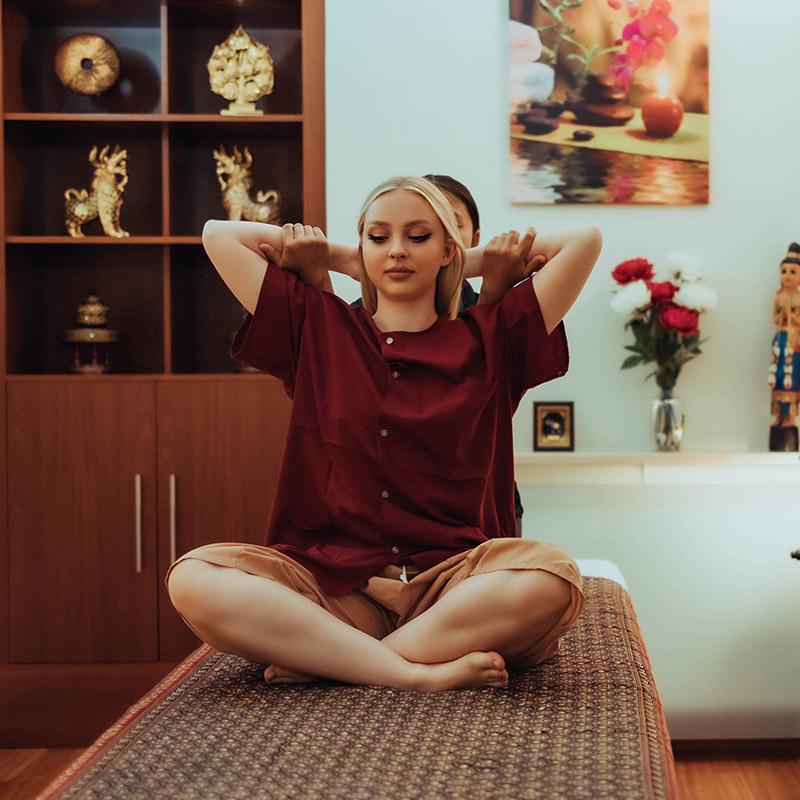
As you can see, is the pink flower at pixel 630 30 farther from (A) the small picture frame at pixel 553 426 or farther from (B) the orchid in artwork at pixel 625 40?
(A) the small picture frame at pixel 553 426

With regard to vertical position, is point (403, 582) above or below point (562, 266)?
below

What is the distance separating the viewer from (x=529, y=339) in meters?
1.76

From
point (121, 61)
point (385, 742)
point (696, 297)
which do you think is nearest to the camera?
point (385, 742)

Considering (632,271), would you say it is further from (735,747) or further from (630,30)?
(735,747)

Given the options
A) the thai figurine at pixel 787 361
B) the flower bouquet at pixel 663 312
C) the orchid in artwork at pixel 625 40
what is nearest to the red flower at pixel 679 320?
the flower bouquet at pixel 663 312

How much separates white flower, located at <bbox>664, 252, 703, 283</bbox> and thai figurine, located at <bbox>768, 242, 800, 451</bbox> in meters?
0.23

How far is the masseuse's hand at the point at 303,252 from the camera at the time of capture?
177 centimetres

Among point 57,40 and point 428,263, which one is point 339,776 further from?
point 57,40

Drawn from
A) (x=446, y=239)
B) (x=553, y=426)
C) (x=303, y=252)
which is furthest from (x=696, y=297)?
(x=303, y=252)

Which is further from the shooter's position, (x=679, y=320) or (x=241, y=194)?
(x=241, y=194)

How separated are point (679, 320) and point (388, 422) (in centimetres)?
140

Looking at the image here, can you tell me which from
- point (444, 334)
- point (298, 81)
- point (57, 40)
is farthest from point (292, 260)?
point (57, 40)

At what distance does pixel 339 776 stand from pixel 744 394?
7.18 feet

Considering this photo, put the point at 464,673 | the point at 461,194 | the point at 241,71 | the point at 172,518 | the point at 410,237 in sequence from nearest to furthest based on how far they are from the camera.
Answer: the point at 464,673 → the point at 410,237 → the point at 461,194 → the point at 172,518 → the point at 241,71
